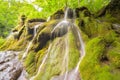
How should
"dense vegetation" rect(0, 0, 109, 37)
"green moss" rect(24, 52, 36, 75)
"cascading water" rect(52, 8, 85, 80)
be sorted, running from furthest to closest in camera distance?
"dense vegetation" rect(0, 0, 109, 37)
"green moss" rect(24, 52, 36, 75)
"cascading water" rect(52, 8, 85, 80)

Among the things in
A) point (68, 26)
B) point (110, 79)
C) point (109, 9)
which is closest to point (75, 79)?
point (110, 79)

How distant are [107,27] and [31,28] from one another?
14.4 ft

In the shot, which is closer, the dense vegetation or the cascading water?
the cascading water

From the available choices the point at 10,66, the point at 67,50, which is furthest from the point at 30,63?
the point at 67,50

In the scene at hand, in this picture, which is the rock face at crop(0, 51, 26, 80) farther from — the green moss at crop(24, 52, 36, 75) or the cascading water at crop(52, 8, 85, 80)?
the cascading water at crop(52, 8, 85, 80)

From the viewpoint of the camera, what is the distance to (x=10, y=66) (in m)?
10.6

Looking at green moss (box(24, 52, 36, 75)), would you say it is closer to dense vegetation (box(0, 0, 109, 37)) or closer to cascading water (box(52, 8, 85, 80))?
cascading water (box(52, 8, 85, 80))

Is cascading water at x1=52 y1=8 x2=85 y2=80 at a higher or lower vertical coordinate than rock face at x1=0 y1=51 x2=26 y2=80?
higher

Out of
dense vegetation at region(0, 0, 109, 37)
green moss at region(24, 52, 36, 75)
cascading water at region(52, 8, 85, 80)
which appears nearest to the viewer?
cascading water at region(52, 8, 85, 80)

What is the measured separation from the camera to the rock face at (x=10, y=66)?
993cm

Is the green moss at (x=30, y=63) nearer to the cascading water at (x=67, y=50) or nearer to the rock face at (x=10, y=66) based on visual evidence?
the rock face at (x=10, y=66)

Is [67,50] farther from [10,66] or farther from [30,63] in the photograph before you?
[10,66]

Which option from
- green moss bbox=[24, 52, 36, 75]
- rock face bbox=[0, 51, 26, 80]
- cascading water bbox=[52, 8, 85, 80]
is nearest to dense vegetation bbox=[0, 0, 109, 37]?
cascading water bbox=[52, 8, 85, 80]

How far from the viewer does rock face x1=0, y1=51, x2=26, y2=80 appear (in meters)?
9.93
